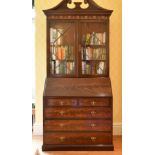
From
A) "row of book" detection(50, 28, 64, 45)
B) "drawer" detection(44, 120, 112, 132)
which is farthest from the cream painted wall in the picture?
"drawer" detection(44, 120, 112, 132)

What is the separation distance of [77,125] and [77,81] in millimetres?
648

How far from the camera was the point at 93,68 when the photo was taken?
476 cm

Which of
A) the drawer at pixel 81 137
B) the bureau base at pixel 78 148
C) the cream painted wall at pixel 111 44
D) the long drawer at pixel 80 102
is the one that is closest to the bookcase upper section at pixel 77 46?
the long drawer at pixel 80 102

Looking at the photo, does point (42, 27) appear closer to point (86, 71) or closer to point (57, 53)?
point (57, 53)

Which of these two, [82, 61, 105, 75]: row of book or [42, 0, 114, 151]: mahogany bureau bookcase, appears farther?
[82, 61, 105, 75]: row of book

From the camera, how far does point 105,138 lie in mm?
4438

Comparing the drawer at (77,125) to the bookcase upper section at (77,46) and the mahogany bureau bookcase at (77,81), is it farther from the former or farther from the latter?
the bookcase upper section at (77,46)

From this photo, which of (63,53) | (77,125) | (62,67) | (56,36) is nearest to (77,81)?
(62,67)

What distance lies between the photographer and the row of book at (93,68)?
4.73 meters

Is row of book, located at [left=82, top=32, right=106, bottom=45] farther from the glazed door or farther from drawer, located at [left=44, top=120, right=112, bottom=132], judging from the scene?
drawer, located at [left=44, top=120, right=112, bottom=132]

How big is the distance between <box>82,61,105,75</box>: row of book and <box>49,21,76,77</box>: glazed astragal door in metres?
0.17

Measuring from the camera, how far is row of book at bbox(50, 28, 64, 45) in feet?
15.4
